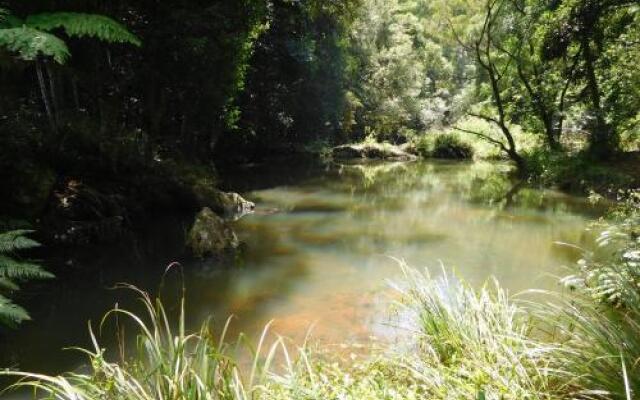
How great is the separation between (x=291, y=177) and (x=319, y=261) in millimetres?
10169

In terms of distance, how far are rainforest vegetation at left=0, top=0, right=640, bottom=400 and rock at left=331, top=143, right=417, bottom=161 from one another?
25 cm

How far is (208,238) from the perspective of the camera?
754 centimetres

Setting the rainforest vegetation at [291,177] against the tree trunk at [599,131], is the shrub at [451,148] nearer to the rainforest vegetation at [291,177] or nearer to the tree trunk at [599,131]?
the rainforest vegetation at [291,177]

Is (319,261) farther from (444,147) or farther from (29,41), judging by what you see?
(444,147)

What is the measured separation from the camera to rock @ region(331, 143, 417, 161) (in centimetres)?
2601

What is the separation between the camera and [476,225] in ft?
31.8

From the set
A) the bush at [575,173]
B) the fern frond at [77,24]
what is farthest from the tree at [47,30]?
the bush at [575,173]

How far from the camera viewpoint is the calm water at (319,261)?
5051 millimetres

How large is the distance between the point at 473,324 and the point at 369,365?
70cm

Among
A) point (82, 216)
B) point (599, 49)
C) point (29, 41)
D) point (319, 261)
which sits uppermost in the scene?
point (599, 49)

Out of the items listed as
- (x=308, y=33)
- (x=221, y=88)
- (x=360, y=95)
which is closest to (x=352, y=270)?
(x=221, y=88)

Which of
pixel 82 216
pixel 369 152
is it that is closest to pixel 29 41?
pixel 82 216

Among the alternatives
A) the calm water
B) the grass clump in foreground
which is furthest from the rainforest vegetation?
the calm water

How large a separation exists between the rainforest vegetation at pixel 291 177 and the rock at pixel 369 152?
0.25m
